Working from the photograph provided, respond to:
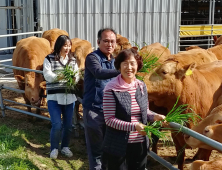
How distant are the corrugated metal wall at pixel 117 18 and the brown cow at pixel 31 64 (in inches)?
86.9

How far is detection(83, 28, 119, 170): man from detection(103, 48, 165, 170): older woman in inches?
23.4

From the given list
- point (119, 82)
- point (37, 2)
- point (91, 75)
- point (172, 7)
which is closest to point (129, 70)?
point (119, 82)

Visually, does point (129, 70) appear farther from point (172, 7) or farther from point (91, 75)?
point (172, 7)

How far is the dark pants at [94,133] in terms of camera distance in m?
4.20

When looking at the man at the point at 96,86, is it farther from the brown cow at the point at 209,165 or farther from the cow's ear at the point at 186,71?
the cow's ear at the point at 186,71

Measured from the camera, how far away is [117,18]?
39.5 ft

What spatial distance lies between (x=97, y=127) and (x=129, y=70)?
1.10 m

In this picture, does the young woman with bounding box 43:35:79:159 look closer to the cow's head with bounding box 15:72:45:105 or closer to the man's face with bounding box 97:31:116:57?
the man's face with bounding box 97:31:116:57

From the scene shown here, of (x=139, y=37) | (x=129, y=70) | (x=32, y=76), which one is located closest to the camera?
(x=129, y=70)

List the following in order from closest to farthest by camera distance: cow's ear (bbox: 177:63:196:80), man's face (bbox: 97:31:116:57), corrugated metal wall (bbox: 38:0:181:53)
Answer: man's face (bbox: 97:31:116:57)
cow's ear (bbox: 177:63:196:80)
corrugated metal wall (bbox: 38:0:181:53)

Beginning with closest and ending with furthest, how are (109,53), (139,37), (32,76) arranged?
(109,53), (32,76), (139,37)

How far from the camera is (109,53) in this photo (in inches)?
164

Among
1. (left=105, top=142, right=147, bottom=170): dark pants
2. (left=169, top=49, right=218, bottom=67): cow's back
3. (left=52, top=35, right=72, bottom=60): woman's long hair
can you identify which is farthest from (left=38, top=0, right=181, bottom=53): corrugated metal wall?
(left=105, top=142, right=147, bottom=170): dark pants

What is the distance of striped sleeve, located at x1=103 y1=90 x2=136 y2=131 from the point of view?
327 cm
